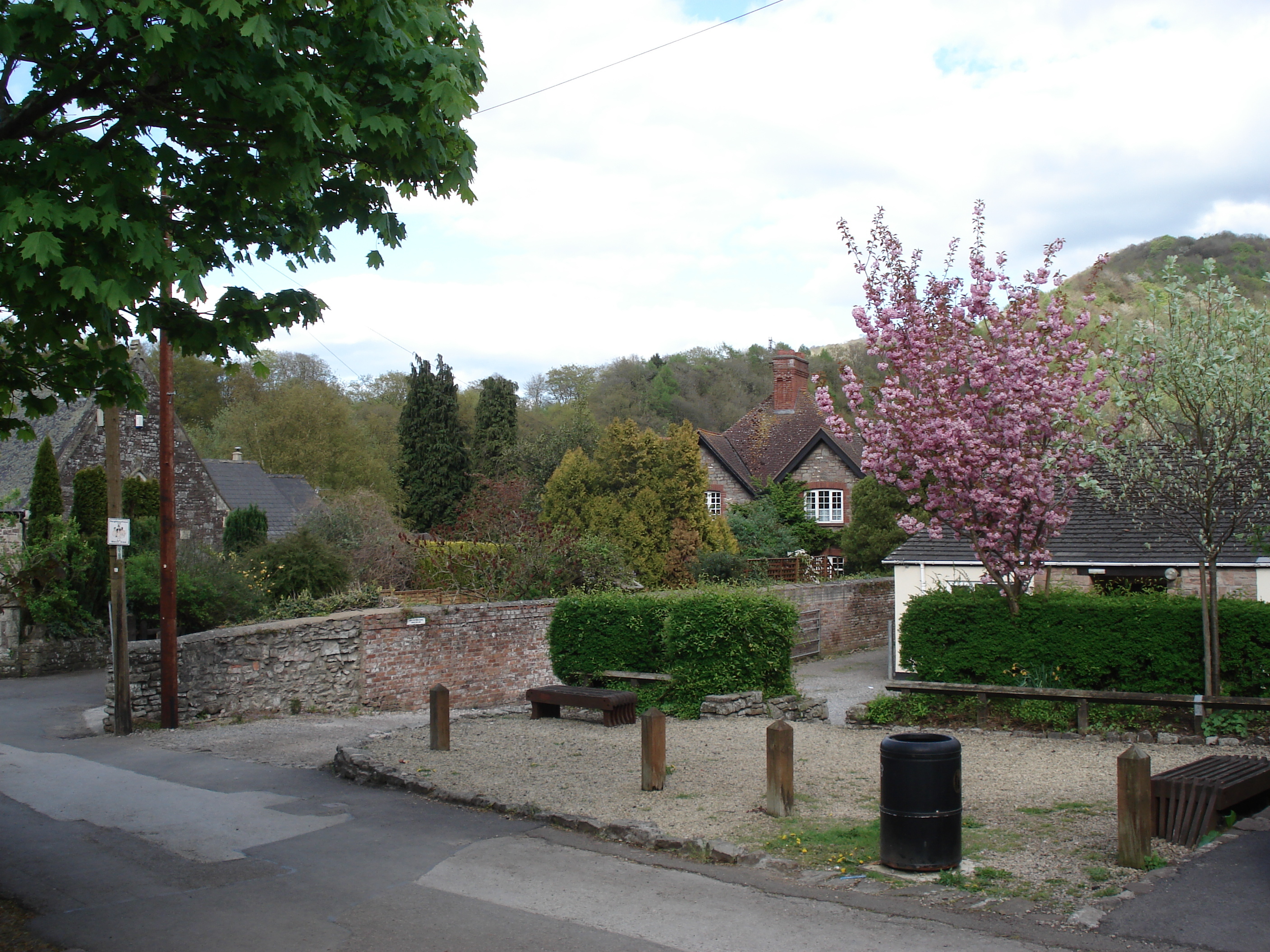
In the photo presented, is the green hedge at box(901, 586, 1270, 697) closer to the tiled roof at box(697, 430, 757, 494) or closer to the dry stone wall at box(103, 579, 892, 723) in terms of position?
the dry stone wall at box(103, 579, 892, 723)

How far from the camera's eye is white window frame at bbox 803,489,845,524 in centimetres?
3972

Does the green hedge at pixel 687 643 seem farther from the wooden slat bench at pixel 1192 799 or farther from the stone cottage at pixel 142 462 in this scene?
the stone cottage at pixel 142 462

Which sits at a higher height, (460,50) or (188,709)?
(460,50)

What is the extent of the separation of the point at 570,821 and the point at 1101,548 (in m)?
16.0

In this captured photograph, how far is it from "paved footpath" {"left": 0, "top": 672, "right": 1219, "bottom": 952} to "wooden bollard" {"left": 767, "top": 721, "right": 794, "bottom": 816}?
50.9 inches

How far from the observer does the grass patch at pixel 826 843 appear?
723 centimetres

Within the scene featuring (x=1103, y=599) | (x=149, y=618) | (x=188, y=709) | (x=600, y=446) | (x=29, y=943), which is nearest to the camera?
(x=29, y=943)

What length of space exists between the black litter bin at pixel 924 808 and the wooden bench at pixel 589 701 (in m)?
7.03

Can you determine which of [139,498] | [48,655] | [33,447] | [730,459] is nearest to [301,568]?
[48,655]

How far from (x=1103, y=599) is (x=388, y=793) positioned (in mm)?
9337

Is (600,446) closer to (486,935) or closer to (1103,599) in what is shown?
(1103,599)

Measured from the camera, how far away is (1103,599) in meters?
13.0

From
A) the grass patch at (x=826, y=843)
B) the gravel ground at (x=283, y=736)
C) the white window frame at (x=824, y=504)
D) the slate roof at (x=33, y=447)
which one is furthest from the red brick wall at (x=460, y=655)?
the white window frame at (x=824, y=504)

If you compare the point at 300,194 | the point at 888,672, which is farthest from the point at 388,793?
the point at 888,672
